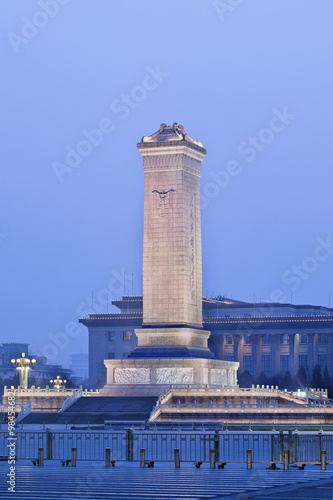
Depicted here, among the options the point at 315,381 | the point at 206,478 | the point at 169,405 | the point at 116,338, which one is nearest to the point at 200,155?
the point at 169,405

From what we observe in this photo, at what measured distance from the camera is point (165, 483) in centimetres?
2039

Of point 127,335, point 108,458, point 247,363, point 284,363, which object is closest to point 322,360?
point 284,363

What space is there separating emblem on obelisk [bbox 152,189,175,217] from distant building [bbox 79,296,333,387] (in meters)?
37.2

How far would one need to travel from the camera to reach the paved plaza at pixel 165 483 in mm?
18359

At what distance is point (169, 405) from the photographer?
185ft

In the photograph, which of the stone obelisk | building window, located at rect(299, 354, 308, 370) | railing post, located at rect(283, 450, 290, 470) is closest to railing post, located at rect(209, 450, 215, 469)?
railing post, located at rect(283, 450, 290, 470)

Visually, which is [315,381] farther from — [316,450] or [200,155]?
[316,450]

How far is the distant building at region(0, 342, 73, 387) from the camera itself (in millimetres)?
143712

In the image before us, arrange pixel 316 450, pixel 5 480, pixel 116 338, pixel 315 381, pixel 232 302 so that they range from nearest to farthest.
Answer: pixel 5 480
pixel 316 450
pixel 315 381
pixel 116 338
pixel 232 302

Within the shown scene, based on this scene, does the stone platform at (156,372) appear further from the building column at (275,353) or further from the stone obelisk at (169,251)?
the building column at (275,353)

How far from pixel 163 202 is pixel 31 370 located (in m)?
87.2

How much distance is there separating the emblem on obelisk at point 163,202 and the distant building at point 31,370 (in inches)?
2557

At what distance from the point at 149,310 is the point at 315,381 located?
29.4 meters

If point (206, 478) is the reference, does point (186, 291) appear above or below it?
above
